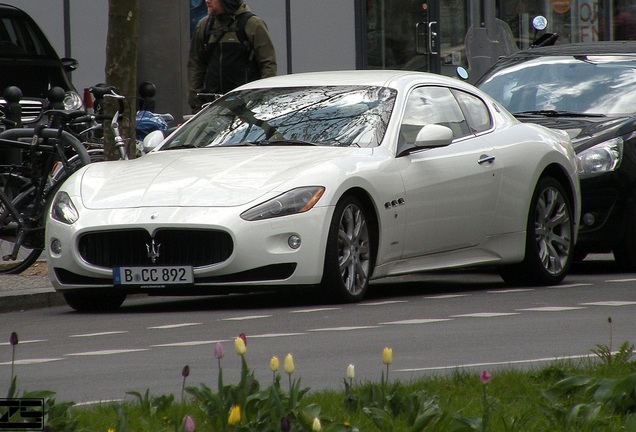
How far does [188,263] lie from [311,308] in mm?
788

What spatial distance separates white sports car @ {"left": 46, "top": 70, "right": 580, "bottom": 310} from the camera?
33.2 feet

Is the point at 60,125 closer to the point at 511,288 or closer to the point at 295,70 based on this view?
the point at 511,288

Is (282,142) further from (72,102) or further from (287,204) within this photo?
(72,102)

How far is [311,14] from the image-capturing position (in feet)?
86.6

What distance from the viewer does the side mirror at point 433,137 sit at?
11008 mm

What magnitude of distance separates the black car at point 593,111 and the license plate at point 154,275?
4121 mm

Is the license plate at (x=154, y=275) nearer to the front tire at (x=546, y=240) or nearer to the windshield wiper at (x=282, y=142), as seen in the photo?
the windshield wiper at (x=282, y=142)

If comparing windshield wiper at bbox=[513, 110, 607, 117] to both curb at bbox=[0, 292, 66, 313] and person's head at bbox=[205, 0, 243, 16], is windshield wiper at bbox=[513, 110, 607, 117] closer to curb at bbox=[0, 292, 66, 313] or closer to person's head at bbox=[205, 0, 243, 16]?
person's head at bbox=[205, 0, 243, 16]

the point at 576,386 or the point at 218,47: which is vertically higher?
the point at 218,47

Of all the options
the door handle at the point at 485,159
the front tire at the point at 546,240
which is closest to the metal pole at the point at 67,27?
the front tire at the point at 546,240

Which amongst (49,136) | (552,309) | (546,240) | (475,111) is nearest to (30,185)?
(49,136)

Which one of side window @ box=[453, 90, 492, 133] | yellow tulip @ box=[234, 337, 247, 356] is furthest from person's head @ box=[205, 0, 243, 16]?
yellow tulip @ box=[234, 337, 247, 356]

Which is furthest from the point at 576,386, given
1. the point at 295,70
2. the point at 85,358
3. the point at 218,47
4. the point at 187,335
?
the point at 295,70

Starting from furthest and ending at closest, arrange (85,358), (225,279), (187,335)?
1. (225,279)
2. (187,335)
3. (85,358)
